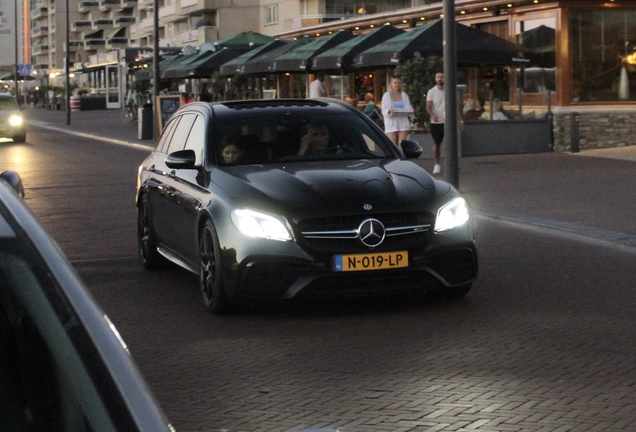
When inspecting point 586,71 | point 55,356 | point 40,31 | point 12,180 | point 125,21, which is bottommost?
point 55,356

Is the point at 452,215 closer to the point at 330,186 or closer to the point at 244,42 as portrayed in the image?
the point at 330,186

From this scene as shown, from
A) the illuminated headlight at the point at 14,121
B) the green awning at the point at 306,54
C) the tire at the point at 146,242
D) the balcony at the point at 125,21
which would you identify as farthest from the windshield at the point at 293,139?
the balcony at the point at 125,21

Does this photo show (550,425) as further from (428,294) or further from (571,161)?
(571,161)

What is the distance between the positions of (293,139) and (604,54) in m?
20.8

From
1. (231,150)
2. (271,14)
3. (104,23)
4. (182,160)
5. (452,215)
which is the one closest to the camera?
(452,215)

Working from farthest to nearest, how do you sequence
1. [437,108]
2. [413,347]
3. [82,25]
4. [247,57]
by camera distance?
1. [82,25]
2. [247,57]
3. [437,108]
4. [413,347]

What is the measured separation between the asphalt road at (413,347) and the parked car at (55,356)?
3.44 metres

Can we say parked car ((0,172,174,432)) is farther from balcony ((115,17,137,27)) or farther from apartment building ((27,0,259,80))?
balcony ((115,17,137,27))

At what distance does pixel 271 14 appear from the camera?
257ft

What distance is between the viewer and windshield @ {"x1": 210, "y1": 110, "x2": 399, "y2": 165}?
9.05 meters

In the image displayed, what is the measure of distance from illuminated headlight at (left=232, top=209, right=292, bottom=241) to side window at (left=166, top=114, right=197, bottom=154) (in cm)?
197

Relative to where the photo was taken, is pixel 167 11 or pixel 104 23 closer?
pixel 167 11

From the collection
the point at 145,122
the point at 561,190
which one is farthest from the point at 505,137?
the point at 145,122

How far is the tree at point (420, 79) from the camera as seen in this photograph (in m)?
27.0
